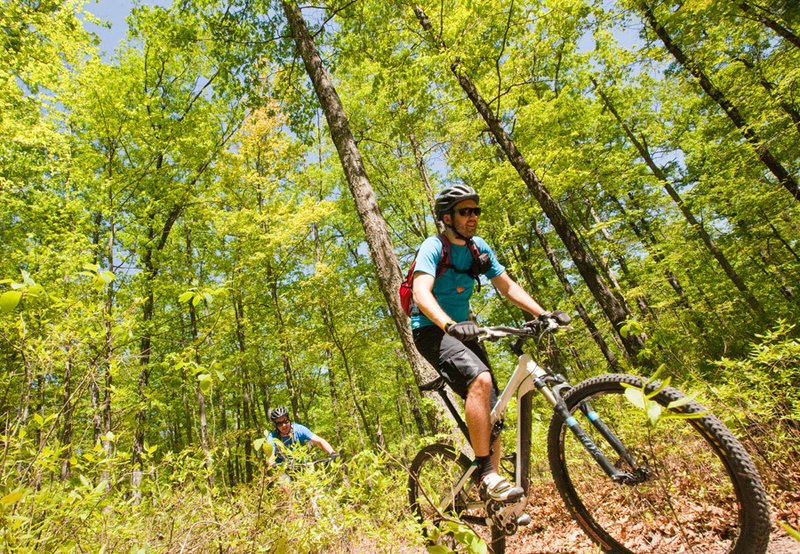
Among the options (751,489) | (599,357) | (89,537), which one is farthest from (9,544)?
(599,357)

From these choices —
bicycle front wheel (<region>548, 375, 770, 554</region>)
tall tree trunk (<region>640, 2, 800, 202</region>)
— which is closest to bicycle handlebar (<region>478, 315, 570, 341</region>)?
bicycle front wheel (<region>548, 375, 770, 554</region>)

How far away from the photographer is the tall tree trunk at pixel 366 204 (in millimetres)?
4203

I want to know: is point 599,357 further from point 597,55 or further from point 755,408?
point 755,408

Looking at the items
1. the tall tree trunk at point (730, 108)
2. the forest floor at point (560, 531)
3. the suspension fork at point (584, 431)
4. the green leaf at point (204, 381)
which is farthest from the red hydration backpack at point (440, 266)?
the tall tree trunk at point (730, 108)

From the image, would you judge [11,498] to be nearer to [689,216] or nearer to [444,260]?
[444,260]

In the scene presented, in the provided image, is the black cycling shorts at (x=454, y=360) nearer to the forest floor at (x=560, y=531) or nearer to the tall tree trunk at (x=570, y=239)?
the forest floor at (x=560, y=531)

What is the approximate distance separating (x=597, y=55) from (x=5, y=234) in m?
20.5

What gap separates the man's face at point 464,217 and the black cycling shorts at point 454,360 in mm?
850

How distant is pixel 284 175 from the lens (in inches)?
598

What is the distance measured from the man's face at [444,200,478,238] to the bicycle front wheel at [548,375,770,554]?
144 cm

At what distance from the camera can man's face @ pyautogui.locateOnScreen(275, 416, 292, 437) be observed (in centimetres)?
578

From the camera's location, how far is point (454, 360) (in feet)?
8.83

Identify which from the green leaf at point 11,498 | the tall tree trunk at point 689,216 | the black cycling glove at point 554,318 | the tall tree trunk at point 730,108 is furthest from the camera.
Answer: the tall tree trunk at point 689,216

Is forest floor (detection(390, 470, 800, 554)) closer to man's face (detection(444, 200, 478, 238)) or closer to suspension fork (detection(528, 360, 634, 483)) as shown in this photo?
suspension fork (detection(528, 360, 634, 483))
